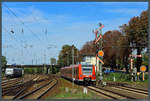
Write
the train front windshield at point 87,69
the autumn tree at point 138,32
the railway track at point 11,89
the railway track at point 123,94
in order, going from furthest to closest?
the autumn tree at point 138,32
the train front windshield at point 87,69
the railway track at point 11,89
the railway track at point 123,94

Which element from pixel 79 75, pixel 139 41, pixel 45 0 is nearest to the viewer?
pixel 45 0

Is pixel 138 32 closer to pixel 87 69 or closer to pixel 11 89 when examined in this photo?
pixel 87 69

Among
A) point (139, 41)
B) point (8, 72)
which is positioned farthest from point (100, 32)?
point (8, 72)

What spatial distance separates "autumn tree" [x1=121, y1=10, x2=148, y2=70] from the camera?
135 ft

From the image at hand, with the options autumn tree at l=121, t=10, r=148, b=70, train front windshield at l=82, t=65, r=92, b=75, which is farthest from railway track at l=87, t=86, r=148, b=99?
autumn tree at l=121, t=10, r=148, b=70

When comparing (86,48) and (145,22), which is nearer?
(145,22)

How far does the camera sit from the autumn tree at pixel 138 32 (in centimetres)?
4110

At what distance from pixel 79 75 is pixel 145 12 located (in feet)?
59.8

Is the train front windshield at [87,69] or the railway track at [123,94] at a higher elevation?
the train front windshield at [87,69]

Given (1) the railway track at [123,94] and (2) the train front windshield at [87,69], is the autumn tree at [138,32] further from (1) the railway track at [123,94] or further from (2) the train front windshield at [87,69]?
(1) the railway track at [123,94]

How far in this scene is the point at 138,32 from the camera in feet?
135

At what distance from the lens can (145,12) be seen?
43188mm

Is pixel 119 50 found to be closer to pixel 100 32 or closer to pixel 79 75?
pixel 79 75

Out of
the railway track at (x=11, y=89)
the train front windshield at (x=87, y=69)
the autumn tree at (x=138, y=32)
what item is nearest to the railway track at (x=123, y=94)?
the railway track at (x=11, y=89)
